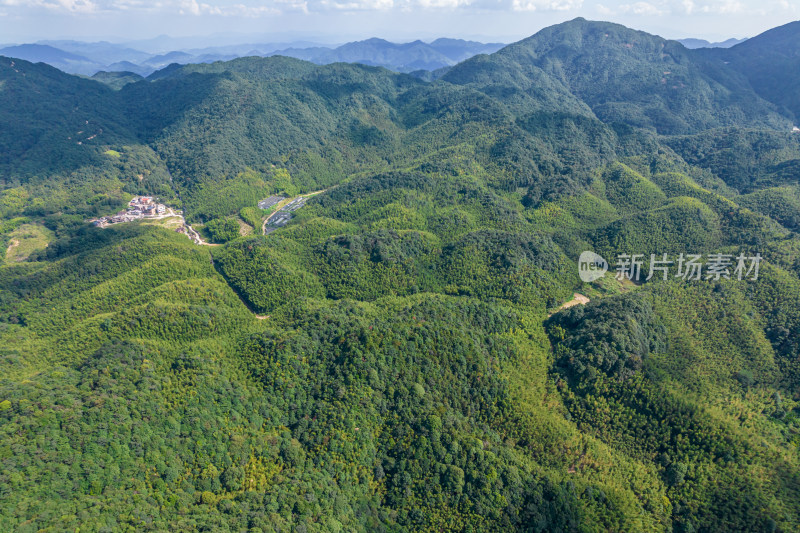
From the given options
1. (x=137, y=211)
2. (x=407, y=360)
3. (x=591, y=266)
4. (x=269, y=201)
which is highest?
(x=269, y=201)

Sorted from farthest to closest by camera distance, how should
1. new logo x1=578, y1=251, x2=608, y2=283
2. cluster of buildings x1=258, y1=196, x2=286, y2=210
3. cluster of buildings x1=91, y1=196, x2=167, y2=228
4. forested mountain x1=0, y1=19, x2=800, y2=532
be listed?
cluster of buildings x1=258, y1=196, x2=286, y2=210 → cluster of buildings x1=91, y1=196, x2=167, y2=228 → new logo x1=578, y1=251, x2=608, y2=283 → forested mountain x1=0, y1=19, x2=800, y2=532

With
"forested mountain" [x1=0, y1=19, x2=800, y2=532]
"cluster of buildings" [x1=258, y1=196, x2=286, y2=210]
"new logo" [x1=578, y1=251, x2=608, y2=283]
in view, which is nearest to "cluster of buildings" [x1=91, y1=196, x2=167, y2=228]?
"forested mountain" [x1=0, y1=19, x2=800, y2=532]

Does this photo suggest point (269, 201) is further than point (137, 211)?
Yes

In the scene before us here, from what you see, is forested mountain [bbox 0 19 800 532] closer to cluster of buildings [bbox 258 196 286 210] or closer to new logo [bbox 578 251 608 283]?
new logo [bbox 578 251 608 283]

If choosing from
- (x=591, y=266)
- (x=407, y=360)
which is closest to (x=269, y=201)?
(x=407, y=360)

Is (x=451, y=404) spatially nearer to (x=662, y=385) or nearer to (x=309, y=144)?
(x=662, y=385)

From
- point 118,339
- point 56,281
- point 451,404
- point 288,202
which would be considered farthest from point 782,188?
point 56,281

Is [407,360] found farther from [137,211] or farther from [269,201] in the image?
[137,211]
